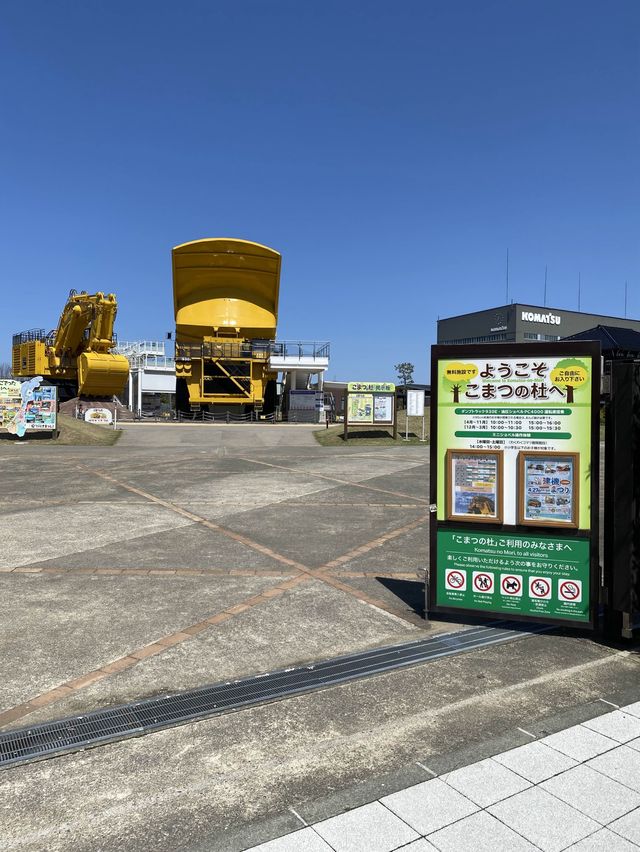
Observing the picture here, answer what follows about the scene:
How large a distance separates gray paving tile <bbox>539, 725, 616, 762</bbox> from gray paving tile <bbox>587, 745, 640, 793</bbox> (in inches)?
1.8

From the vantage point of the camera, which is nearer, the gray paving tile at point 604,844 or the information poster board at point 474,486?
the gray paving tile at point 604,844

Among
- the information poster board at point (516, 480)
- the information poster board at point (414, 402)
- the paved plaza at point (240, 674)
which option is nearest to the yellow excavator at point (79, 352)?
the information poster board at point (414, 402)

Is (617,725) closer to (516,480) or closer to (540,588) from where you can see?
(540,588)

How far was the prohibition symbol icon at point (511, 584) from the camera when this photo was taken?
4.54m

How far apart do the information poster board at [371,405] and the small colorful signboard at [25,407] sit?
39.5 ft

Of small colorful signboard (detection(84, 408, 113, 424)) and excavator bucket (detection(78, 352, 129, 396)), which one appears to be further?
excavator bucket (detection(78, 352, 129, 396))

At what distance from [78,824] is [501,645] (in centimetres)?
303

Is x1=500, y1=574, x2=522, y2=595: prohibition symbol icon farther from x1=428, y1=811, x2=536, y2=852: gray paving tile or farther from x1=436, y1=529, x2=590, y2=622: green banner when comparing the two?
x1=428, y1=811, x2=536, y2=852: gray paving tile

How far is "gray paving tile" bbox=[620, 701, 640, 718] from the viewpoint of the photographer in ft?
11.2

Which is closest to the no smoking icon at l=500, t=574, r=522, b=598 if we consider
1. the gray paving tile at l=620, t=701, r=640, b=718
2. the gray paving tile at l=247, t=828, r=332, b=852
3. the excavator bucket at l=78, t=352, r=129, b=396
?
the gray paving tile at l=620, t=701, r=640, b=718

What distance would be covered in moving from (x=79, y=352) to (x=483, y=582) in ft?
120

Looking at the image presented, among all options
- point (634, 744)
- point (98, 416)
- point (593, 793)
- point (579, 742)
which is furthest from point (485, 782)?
point (98, 416)

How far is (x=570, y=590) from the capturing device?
4418mm

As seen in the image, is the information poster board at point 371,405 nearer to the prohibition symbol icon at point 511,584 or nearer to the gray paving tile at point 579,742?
the prohibition symbol icon at point 511,584
